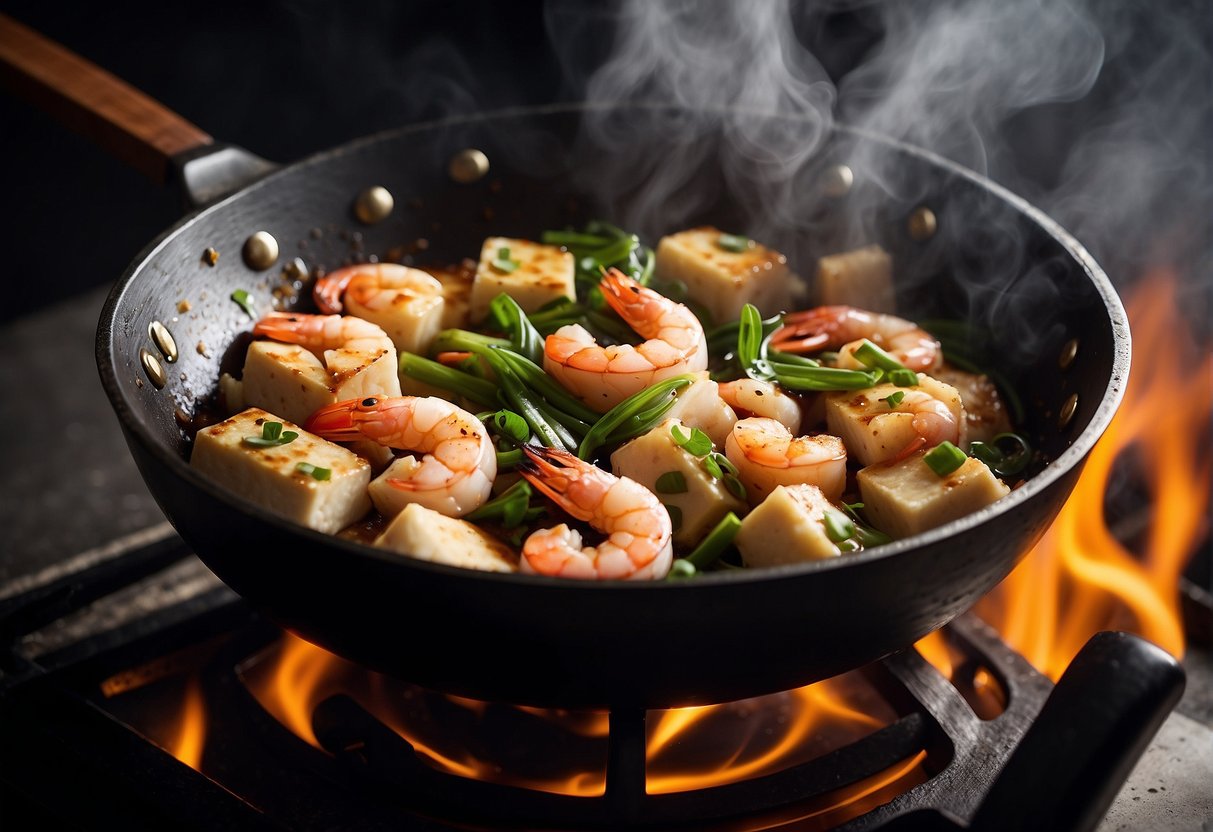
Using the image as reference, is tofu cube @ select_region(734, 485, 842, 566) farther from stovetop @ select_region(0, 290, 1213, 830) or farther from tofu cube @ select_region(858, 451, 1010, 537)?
stovetop @ select_region(0, 290, 1213, 830)

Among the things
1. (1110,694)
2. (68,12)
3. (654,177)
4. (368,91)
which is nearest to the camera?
(1110,694)

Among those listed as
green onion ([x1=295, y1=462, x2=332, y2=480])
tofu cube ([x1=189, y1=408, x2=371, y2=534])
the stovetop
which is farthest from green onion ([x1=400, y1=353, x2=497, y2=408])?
the stovetop

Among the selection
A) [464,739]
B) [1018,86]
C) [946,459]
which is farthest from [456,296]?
[1018,86]

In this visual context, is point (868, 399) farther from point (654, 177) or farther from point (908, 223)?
point (654, 177)

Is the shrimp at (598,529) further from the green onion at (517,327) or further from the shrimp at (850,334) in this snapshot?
the shrimp at (850,334)

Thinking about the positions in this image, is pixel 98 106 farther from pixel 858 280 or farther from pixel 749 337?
pixel 858 280

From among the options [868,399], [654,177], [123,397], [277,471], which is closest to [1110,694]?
[868,399]

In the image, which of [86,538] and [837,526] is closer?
[837,526]
